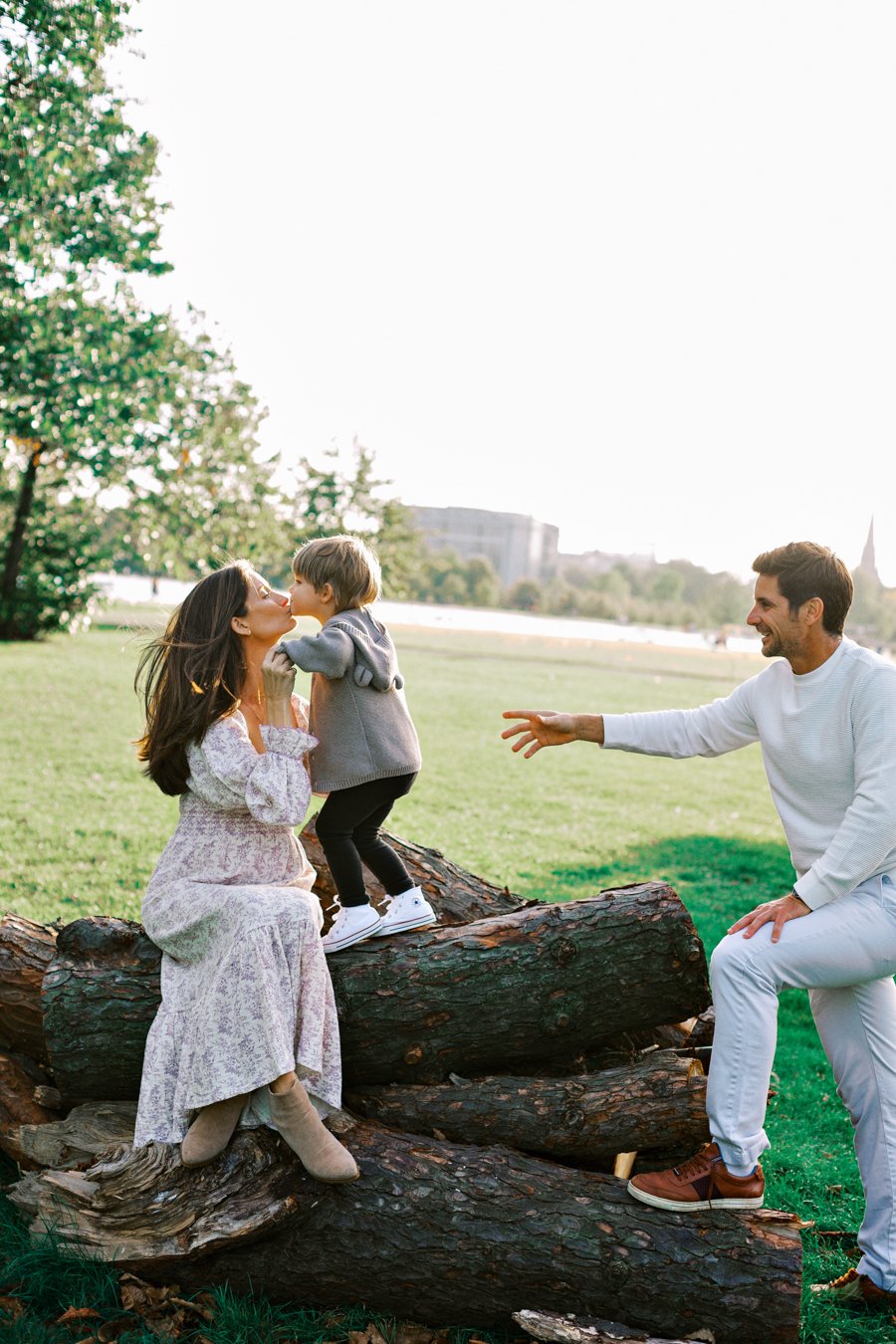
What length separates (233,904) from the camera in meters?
3.46

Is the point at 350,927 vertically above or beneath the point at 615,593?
beneath

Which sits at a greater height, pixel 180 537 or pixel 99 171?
pixel 99 171

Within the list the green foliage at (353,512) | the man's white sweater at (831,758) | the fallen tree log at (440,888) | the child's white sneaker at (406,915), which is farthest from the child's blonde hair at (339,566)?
the green foliage at (353,512)

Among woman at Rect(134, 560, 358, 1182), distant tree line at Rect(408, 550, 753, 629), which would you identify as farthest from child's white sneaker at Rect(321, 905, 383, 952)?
distant tree line at Rect(408, 550, 753, 629)

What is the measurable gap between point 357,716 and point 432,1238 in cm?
175

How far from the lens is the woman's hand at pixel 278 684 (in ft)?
12.0

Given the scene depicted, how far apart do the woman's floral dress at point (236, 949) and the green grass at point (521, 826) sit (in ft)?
6.14

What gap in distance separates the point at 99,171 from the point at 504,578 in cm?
10135

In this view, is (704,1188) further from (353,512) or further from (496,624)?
(496,624)

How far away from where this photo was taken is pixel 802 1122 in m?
5.19

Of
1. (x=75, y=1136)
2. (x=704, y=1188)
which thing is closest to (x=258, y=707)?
(x=75, y=1136)

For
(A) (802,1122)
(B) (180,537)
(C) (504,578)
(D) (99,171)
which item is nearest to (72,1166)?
(A) (802,1122)

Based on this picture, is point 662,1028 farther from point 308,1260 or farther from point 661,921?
point 308,1260

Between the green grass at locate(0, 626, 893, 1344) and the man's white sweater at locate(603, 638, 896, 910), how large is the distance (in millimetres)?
1431
